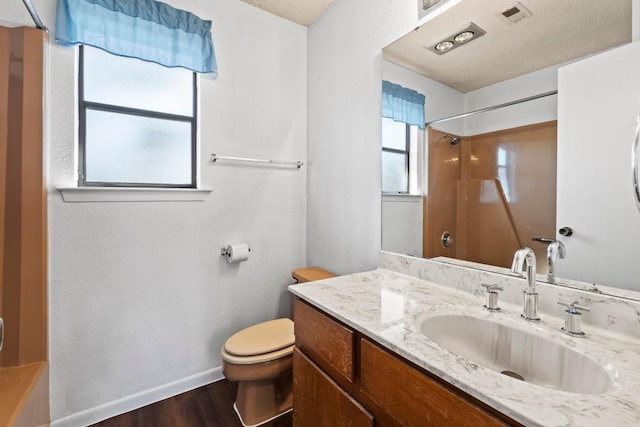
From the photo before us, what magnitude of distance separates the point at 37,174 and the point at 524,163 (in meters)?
2.14

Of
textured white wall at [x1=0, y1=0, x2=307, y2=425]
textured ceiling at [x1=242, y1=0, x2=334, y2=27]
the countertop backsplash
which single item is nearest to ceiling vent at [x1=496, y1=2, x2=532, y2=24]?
the countertop backsplash

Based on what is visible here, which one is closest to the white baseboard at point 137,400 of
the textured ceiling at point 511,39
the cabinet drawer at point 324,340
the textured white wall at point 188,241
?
the textured white wall at point 188,241

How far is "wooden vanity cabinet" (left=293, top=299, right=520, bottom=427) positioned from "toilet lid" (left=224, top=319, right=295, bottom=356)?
37 cm

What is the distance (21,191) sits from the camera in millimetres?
1337

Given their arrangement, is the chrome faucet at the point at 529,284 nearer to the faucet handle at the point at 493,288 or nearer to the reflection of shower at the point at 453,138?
the faucet handle at the point at 493,288

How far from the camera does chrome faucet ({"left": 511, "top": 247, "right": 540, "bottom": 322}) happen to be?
928 millimetres

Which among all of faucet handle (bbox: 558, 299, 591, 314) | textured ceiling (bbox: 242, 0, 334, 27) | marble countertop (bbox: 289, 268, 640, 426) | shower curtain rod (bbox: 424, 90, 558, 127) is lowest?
marble countertop (bbox: 289, 268, 640, 426)

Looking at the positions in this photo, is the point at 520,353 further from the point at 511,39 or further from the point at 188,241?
the point at 188,241

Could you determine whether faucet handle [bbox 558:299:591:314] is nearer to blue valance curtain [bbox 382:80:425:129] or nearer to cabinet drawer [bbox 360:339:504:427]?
cabinet drawer [bbox 360:339:504:427]

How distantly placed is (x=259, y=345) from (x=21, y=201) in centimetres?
135

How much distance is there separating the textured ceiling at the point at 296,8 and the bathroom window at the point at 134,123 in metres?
0.73

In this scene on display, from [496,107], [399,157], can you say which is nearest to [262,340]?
[399,157]

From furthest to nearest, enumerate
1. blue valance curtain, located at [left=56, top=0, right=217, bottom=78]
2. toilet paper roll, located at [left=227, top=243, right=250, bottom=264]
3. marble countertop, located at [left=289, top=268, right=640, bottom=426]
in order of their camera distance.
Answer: toilet paper roll, located at [left=227, top=243, right=250, bottom=264] < blue valance curtain, located at [left=56, top=0, right=217, bottom=78] < marble countertop, located at [left=289, top=268, right=640, bottom=426]

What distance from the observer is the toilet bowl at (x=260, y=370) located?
1481mm
